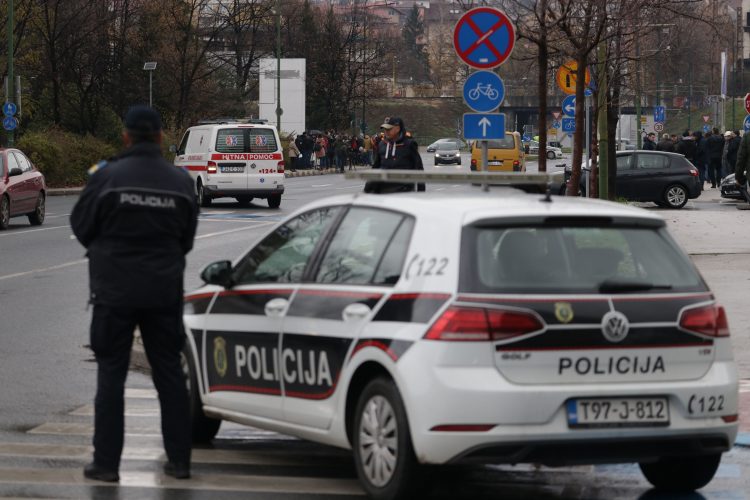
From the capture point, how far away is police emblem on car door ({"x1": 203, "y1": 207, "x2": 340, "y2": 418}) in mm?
7504

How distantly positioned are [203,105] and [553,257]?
66.8 meters

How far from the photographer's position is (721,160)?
49.2 metres

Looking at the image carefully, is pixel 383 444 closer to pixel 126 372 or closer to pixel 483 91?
pixel 126 372

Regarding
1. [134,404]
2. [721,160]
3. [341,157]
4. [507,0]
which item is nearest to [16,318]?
[134,404]

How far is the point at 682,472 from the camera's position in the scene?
7273mm

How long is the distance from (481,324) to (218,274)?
1949 mm

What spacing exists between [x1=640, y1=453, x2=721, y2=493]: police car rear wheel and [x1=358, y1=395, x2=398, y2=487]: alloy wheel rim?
55.9 inches

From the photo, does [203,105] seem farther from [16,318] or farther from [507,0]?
[16,318]

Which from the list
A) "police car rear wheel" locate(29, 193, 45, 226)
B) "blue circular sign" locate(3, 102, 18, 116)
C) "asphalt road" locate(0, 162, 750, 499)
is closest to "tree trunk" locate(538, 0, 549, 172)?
"asphalt road" locate(0, 162, 750, 499)

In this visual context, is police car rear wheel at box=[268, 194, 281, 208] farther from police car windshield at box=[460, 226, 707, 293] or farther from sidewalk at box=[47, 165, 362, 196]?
police car windshield at box=[460, 226, 707, 293]

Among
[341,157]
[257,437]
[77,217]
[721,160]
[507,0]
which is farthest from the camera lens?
[341,157]

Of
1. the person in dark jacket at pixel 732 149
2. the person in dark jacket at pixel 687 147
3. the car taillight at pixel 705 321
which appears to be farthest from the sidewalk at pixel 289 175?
the car taillight at pixel 705 321

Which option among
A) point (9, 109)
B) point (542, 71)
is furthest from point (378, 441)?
point (9, 109)

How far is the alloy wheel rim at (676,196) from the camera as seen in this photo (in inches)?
1446
